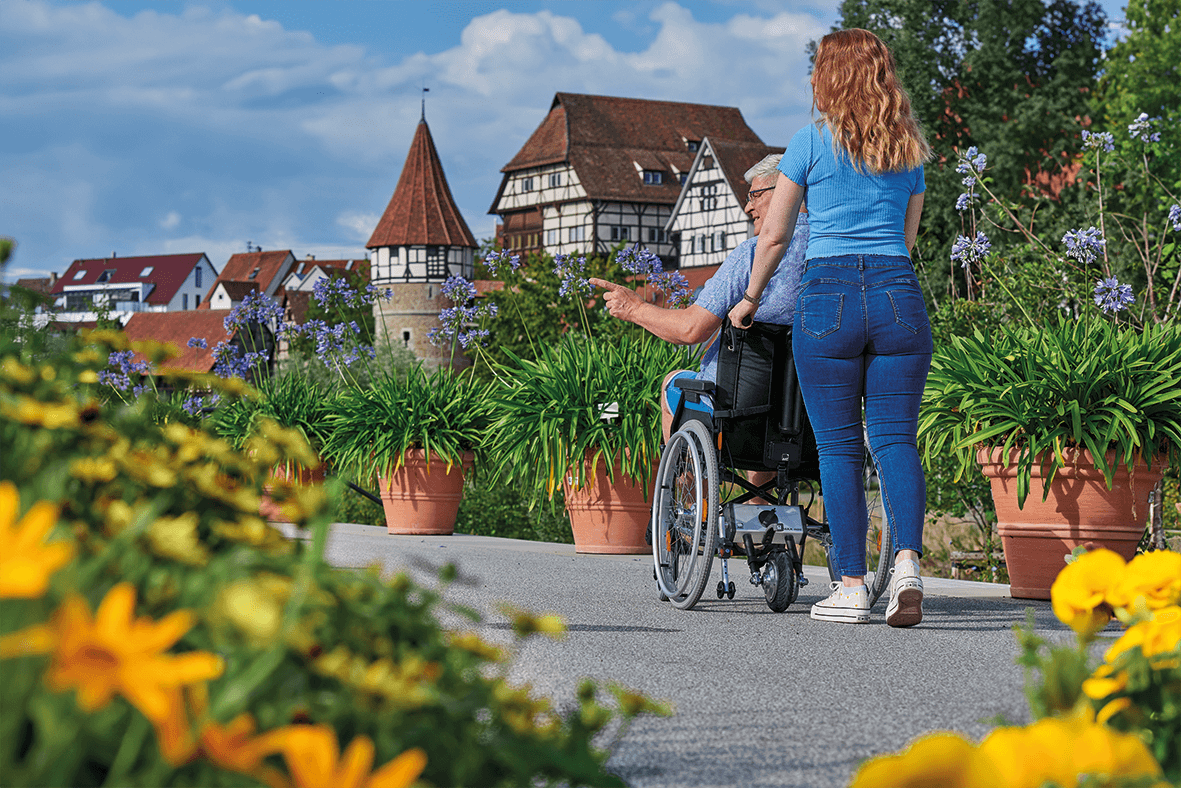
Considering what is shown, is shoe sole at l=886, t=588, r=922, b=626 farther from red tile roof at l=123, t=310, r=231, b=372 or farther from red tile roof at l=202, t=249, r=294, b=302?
red tile roof at l=202, t=249, r=294, b=302

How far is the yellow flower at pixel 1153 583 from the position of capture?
1626 millimetres

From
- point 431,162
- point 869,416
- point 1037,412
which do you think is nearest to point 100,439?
point 869,416

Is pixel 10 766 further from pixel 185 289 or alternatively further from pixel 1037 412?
pixel 185 289

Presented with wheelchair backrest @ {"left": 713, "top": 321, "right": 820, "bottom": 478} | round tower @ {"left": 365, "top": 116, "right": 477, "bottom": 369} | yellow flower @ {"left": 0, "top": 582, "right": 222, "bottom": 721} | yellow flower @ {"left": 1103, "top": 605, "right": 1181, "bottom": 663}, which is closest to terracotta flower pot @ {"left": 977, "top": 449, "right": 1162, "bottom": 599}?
wheelchair backrest @ {"left": 713, "top": 321, "right": 820, "bottom": 478}

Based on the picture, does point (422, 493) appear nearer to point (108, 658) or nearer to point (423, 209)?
point (108, 658)

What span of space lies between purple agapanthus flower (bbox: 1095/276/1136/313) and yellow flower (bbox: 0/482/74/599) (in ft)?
21.3

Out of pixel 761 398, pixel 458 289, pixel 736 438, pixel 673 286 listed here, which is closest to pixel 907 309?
pixel 761 398

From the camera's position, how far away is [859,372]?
12.5 feet

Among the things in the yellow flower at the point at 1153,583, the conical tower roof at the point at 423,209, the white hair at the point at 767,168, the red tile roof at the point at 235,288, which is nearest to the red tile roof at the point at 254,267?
the red tile roof at the point at 235,288

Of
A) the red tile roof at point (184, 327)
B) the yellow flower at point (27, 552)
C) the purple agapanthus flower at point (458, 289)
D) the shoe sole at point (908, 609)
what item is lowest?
the shoe sole at point (908, 609)

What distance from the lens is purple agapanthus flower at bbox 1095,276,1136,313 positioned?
6609 millimetres

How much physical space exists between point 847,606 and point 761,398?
727 mm

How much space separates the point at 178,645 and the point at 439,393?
711cm

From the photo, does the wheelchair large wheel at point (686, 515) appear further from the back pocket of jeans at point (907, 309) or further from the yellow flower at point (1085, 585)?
the yellow flower at point (1085, 585)
